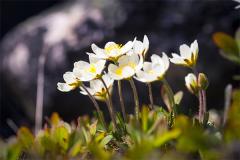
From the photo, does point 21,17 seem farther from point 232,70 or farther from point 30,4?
point 232,70

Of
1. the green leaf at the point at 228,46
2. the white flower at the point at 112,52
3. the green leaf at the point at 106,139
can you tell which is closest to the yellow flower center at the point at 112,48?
the white flower at the point at 112,52

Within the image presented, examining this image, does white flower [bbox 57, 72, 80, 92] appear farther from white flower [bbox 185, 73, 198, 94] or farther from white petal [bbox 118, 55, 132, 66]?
white flower [bbox 185, 73, 198, 94]

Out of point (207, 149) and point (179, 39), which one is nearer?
point (207, 149)

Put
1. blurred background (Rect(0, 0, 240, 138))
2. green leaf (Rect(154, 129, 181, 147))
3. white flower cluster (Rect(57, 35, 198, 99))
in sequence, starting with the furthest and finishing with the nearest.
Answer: blurred background (Rect(0, 0, 240, 138)) < white flower cluster (Rect(57, 35, 198, 99)) < green leaf (Rect(154, 129, 181, 147))

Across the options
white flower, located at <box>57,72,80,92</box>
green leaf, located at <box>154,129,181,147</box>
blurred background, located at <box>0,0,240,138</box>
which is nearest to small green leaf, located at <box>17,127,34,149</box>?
white flower, located at <box>57,72,80,92</box>

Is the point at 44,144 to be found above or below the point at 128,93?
above

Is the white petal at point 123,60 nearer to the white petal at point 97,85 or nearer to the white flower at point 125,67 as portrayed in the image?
the white flower at point 125,67

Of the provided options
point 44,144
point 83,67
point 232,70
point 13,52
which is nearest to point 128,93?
point 232,70
